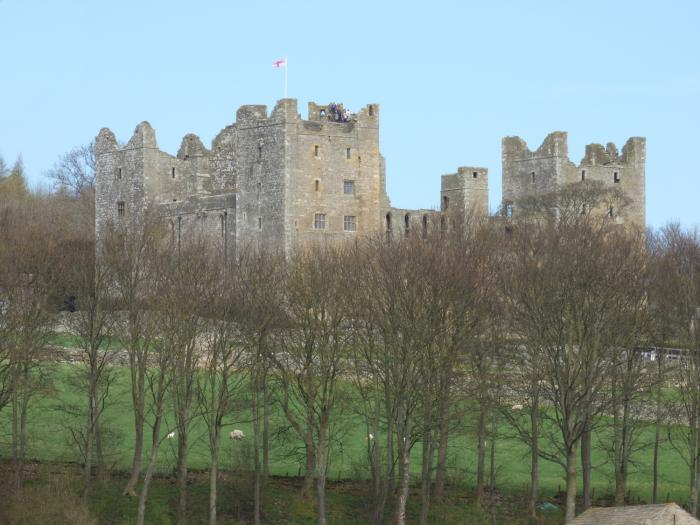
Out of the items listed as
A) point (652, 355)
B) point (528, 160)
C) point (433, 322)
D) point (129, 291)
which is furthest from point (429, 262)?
point (528, 160)

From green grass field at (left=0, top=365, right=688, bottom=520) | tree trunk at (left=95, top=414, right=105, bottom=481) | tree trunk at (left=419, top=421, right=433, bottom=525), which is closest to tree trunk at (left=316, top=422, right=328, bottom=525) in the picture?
green grass field at (left=0, top=365, right=688, bottom=520)

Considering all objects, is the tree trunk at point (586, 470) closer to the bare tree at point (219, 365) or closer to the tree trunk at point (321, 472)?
the tree trunk at point (321, 472)

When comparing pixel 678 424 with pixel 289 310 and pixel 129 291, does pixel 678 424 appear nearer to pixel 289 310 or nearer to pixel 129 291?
pixel 289 310

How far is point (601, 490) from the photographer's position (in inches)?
2279

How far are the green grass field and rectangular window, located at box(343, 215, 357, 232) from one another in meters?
26.0

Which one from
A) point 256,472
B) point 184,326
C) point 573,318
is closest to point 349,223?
point 573,318

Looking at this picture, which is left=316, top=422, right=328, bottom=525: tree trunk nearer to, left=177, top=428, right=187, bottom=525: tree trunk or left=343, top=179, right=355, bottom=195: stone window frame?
left=177, top=428, right=187, bottom=525: tree trunk

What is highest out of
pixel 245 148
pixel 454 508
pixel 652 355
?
pixel 245 148

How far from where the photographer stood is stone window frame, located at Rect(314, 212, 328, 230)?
293 ft

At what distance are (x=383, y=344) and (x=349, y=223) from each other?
34.6 m

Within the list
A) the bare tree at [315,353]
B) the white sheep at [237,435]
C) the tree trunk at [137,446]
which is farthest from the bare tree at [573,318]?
the tree trunk at [137,446]

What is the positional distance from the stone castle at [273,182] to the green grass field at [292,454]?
70.3 feet

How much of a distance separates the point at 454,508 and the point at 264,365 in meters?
7.46

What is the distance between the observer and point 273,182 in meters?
89.2
